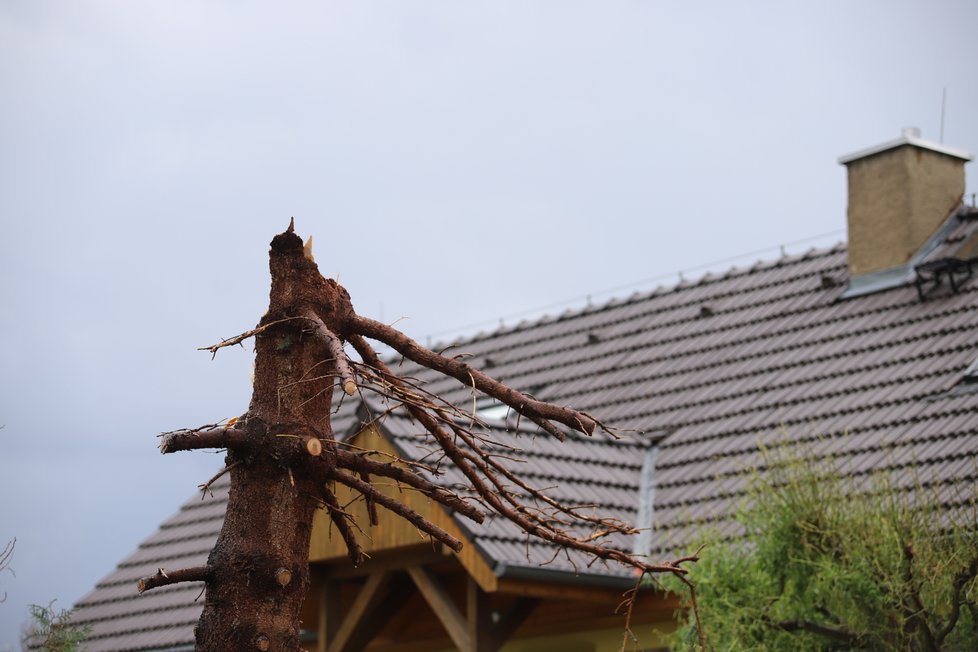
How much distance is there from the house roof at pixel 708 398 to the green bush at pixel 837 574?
→ 1127mm

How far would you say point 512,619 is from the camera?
35.4 feet

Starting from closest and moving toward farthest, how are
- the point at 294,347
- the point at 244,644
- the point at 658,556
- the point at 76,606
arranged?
the point at 244,644
the point at 294,347
the point at 658,556
the point at 76,606

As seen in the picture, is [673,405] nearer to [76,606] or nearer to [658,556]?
[658,556]

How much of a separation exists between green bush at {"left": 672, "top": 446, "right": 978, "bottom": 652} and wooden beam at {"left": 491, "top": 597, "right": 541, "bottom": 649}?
2057 mm

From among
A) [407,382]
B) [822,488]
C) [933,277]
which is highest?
[933,277]

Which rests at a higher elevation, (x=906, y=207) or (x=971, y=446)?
(x=906, y=207)

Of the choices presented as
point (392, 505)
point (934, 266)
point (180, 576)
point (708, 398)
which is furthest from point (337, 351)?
point (934, 266)

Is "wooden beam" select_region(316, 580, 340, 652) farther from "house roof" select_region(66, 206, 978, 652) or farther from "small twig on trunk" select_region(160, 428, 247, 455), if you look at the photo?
"small twig on trunk" select_region(160, 428, 247, 455)

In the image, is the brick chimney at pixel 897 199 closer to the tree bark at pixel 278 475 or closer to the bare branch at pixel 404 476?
the bare branch at pixel 404 476

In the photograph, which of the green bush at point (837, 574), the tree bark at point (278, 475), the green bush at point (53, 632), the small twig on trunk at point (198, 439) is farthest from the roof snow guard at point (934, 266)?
the small twig on trunk at point (198, 439)

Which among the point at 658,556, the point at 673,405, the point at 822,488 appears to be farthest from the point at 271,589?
the point at 673,405

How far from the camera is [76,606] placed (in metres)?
16.2

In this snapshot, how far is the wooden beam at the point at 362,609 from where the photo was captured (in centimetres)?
1113

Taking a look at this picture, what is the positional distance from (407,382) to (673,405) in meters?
9.56
